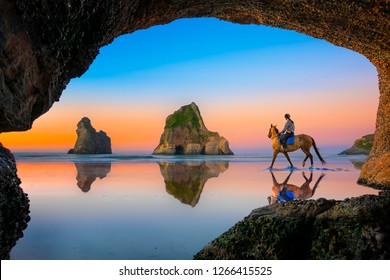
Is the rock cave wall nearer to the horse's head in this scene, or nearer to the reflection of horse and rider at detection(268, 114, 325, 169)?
the reflection of horse and rider at detection(268, 114, 325, 169)

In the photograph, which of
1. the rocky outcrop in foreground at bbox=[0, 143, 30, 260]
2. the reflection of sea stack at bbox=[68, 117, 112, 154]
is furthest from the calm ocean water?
the reflection of sea stack at bbox=[68, 117, 112, 154]

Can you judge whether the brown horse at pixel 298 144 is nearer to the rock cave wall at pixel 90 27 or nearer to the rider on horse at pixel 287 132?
the rider on horse at pixel 287 132

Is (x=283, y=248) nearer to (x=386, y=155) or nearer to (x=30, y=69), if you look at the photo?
(x=30, y=69)

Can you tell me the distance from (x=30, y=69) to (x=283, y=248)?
2.31 meters

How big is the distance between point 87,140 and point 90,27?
39.0 meters

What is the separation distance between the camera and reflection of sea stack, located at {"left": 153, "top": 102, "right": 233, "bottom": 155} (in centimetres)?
3664

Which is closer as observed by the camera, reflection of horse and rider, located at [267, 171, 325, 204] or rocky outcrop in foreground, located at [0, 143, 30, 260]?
rocky outcrop in foreground, located at [0, 143, 30, 260]

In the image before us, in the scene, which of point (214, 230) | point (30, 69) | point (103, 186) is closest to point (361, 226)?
point (214, 230)

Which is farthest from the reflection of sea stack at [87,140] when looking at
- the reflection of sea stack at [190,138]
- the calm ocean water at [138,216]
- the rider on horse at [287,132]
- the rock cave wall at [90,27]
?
the rock cave wall at [90,27]

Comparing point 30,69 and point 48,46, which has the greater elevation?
point 48,46

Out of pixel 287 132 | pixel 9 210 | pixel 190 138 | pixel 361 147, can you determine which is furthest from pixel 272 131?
pixel 190 138

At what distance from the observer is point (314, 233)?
2234 millimetres

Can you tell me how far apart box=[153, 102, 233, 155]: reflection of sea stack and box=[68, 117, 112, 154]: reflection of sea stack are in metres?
7.85
